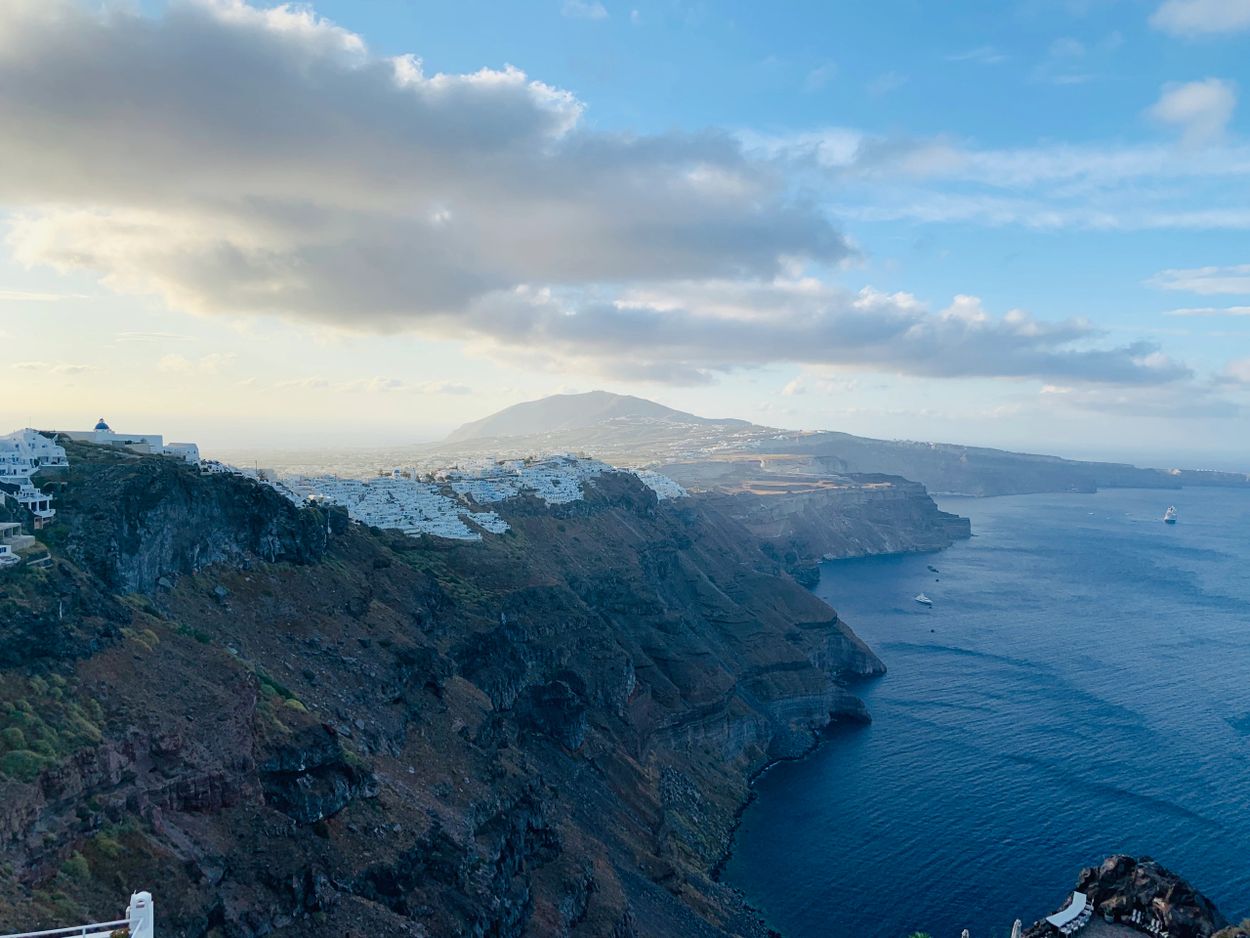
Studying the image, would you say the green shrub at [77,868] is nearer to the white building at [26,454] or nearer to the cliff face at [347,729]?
the cliff face at [347,729]

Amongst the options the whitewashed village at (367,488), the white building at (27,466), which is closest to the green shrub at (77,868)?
the whitewashed village at (367,488)

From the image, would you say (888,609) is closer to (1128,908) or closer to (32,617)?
(1128,908)

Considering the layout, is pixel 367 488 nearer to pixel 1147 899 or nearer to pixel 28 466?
pixel 28 466

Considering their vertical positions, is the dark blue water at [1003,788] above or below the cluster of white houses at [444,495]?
below

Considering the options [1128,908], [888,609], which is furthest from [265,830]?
[888,609]

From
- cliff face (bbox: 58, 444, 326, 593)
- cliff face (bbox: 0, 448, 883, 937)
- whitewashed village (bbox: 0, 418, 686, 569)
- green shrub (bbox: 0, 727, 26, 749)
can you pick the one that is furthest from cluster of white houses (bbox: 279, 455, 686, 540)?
green shrub (bbox: 0, 727, 26, 749)
